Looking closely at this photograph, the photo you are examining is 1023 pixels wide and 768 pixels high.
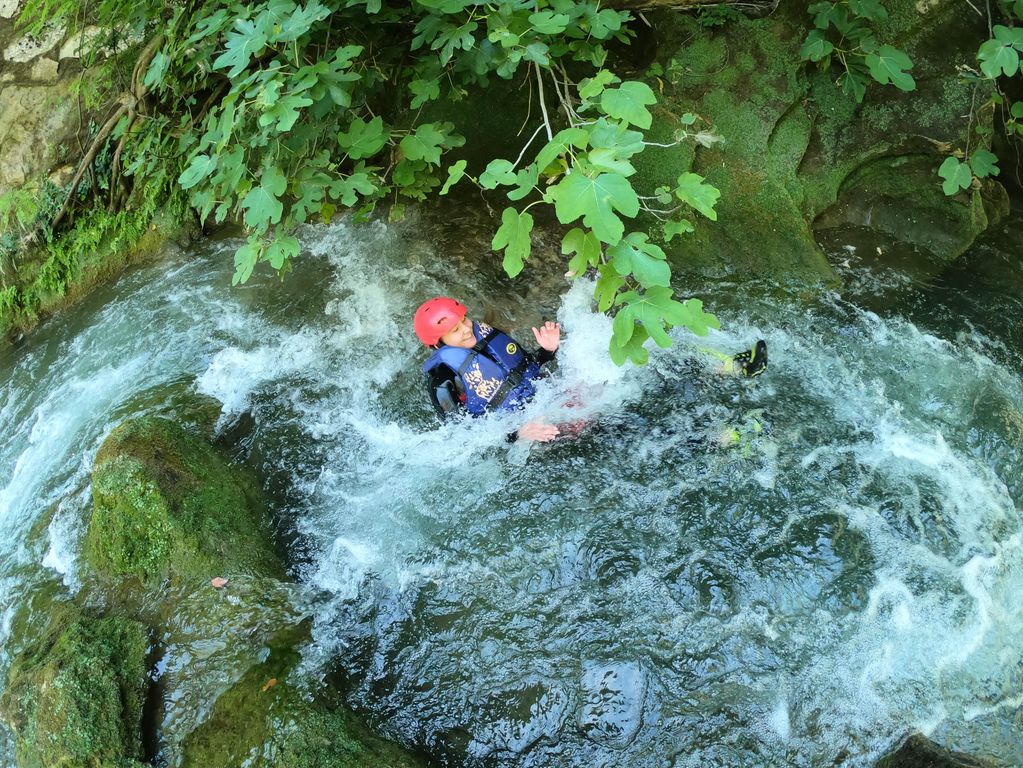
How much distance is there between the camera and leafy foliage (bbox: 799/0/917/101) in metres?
4.70

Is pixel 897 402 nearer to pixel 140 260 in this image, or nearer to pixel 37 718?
pixel 37 718

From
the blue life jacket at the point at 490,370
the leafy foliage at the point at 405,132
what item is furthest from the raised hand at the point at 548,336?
the leafy foliage at the point at 405,132

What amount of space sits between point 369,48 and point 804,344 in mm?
3283

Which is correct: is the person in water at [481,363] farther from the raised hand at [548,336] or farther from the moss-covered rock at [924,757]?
the moss-covered rock at [924,757]

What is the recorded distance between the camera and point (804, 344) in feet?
15.5

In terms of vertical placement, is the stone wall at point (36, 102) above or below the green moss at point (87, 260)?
above

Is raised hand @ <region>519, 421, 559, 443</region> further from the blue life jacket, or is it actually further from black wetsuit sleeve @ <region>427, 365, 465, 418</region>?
black wetsuit sleeve @ <region>427, 365, 465, 418</region>

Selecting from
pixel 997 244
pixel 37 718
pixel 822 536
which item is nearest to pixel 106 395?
pixel 37 718

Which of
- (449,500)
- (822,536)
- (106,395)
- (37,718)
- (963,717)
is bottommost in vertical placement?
(963,717)

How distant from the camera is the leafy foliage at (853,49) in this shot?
4699mm

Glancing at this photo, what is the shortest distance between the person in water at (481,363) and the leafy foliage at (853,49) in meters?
2.04

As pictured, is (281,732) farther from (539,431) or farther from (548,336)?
(548,336)

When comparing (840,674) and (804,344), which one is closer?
(840,674)

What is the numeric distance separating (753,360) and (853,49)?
2379 mm
